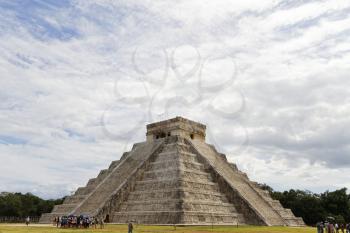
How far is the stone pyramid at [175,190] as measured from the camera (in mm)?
44812

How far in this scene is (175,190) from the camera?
45.5 metres

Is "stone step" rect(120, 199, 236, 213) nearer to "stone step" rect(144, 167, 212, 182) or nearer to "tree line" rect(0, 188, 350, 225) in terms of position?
"stone step" rect(144, 167, 212, 182)

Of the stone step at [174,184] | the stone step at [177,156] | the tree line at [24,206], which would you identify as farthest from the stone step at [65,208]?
the tree line at [24,206]

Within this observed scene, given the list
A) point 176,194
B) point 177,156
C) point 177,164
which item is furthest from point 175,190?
point 177,156

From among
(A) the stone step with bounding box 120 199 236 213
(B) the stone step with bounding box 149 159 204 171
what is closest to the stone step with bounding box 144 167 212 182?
(B) the stone step with bounding box 149 159 204 171

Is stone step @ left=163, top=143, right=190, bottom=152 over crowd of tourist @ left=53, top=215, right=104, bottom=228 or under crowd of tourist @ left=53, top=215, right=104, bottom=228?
over

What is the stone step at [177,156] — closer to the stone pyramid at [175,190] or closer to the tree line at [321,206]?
the stone pyramid at [175,190]

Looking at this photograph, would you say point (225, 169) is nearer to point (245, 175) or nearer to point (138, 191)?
point (245, 175)

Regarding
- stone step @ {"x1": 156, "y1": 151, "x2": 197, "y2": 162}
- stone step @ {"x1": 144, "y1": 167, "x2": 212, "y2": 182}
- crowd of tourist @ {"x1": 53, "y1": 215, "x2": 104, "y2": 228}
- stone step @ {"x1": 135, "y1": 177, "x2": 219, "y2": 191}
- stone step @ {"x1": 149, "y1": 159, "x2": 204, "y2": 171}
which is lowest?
crowd of tourist @ {"x1": 53, "y1": 215, "x2": 104, "y2": 228}

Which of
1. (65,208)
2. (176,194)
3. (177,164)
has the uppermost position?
(177,164)

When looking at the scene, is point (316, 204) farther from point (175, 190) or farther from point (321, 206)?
point (175, 190)

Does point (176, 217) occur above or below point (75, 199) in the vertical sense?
below

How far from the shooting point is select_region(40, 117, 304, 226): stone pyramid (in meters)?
44.8

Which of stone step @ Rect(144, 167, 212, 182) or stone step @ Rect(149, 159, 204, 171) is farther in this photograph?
stone step @ Rect(149, 159, 204, 171)
